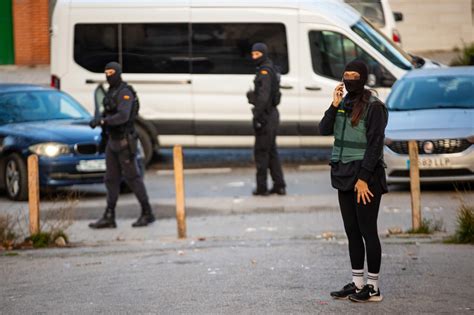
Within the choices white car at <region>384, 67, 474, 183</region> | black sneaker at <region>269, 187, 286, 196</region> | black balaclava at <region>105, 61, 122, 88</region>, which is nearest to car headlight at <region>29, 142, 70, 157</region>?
black balaclava at <region>105, 61, 122, 88</region>

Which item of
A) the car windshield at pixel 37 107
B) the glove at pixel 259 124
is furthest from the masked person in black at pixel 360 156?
the car windshield at pixel 37 107

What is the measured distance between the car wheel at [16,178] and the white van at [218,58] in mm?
3318

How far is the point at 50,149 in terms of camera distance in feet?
52.4

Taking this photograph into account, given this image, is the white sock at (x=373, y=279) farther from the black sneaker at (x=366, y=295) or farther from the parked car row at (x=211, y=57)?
the parked car row at (x=211, y=57)

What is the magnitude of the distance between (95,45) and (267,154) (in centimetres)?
467

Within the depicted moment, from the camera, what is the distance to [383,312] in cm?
803

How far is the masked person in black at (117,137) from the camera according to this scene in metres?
13.4

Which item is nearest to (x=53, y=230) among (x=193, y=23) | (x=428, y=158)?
(x=428, y=158)

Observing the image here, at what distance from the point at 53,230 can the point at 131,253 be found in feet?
3.72

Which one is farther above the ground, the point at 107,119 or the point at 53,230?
the point at 107,119

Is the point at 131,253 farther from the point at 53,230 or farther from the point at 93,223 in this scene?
the point at 93,223

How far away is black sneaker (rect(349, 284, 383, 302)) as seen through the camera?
8375mm

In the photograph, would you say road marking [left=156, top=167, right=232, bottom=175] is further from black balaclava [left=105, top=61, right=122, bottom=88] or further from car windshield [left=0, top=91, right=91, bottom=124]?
black balaclava [left=105, top=61, right=122, bottom=88]

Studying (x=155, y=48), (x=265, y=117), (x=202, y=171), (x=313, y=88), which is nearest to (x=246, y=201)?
(x=265, y=117)
